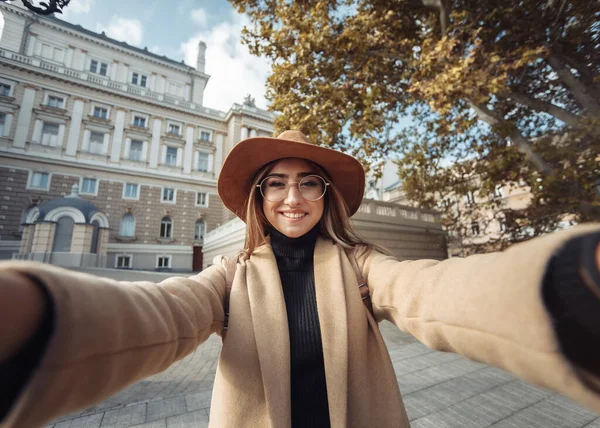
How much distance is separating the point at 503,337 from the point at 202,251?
23.9m

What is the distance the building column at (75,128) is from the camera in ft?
67.2

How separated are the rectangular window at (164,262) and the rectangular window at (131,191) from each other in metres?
5.52

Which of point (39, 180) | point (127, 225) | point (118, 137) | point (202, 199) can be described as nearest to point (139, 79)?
point (118, 137)

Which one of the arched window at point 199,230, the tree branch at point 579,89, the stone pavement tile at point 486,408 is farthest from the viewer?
the arched window at point 199,230

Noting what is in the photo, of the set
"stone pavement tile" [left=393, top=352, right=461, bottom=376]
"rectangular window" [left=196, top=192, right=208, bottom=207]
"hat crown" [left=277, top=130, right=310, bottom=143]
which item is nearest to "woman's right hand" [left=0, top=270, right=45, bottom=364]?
"hat crown" [left=277, top=130, right=310, bottom=143]

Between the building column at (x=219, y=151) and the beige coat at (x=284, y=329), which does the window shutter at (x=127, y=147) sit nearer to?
the building column at (x=219, y=151)

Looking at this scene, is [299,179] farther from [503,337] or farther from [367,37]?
[367,37]

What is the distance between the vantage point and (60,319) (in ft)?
1.71

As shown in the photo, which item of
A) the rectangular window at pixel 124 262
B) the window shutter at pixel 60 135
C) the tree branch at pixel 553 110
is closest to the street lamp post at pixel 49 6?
the tree branch at pixel 553 110

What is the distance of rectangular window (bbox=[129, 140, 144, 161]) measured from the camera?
74.7 ft

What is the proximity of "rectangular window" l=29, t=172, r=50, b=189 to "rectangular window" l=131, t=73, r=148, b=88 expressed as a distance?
44.0 feet

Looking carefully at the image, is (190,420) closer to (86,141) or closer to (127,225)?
(127,225)

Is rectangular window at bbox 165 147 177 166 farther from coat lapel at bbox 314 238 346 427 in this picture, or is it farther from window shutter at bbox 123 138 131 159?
coat lapel at bbox 314 238 346 427

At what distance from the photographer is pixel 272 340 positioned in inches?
43.8
